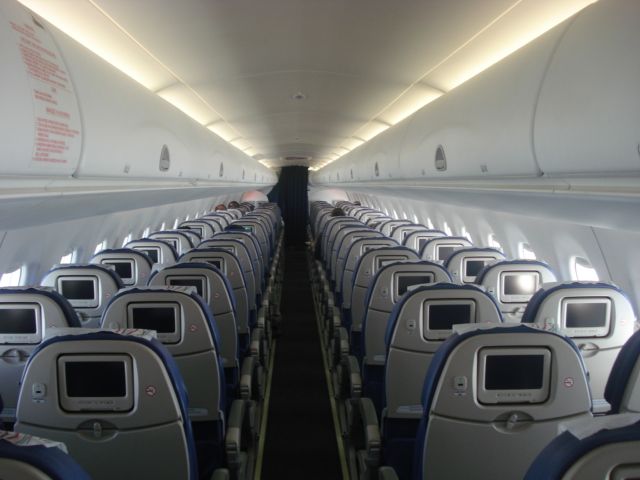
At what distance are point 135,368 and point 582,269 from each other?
221 inches

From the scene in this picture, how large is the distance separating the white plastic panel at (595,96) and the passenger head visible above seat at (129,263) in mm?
4794

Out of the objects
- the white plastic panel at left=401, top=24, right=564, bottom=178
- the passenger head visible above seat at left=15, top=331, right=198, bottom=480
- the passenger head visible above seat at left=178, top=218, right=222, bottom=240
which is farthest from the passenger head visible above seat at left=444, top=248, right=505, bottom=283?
the passenger head visible above seat at left=178, top=218, right=222, bottom=240

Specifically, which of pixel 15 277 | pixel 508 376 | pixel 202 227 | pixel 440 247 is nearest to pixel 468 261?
pixel 440 247

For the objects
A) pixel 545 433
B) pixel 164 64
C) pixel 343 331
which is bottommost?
pixel 343 331

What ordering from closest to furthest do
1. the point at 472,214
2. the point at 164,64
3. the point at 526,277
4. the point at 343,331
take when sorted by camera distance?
the point at 526,277 < the point at 164,64 < the point at 343,331 < the point at 472,214

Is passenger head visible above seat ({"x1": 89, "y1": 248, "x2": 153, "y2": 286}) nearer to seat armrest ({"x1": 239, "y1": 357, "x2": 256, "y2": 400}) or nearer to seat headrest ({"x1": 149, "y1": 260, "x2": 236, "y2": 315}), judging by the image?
seat headrest ({"x1": 149, "y1": 260, "x2": 236, "y2": 315})

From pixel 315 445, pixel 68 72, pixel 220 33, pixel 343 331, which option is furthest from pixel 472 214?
pixel 68 72

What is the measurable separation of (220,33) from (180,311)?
250cm

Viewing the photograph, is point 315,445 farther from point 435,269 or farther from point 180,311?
point 180,311

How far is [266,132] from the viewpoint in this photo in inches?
488

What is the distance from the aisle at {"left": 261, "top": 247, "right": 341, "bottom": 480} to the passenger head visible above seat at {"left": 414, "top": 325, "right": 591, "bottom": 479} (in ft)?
8.82

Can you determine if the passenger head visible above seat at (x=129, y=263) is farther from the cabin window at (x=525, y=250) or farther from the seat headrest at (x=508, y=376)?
the cabin window at (x=525, y=250)

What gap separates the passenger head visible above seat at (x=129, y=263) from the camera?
21.0ft

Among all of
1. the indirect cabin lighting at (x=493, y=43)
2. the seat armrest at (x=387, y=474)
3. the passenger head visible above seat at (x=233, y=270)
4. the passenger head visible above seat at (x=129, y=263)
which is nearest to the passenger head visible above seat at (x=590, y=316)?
the seat armrest at (x=387, y=474)
